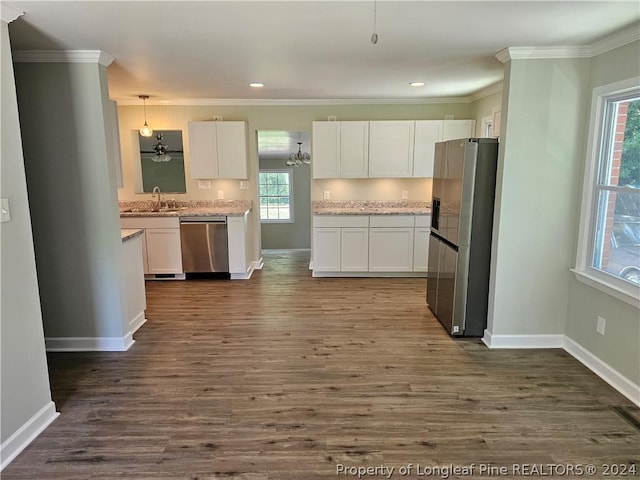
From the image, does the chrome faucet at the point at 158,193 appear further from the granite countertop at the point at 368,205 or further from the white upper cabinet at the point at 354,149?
the white upper cabinet at the point at 354,149

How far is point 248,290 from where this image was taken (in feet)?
16.2

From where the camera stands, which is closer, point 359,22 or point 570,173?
point 359,22

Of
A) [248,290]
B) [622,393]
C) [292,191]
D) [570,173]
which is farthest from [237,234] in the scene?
[292,191]

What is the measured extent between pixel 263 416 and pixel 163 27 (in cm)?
245

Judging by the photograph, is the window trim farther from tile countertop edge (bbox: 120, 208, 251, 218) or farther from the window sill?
tile countertop edge (bbox: 120, 208, 251, 218)

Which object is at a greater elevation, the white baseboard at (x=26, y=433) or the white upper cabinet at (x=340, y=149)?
the white upper cabinet at (x=340, y=149)

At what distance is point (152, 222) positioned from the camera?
17.0 ft

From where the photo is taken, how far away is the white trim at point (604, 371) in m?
2.57

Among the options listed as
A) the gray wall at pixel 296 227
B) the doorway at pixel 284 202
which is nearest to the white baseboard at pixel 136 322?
the doorway at pixel 284 202

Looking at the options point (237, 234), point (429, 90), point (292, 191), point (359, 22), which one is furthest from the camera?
point (292, 191)

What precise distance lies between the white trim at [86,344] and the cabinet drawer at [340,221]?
2754 millimetres

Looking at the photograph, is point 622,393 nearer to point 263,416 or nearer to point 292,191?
point 263,416

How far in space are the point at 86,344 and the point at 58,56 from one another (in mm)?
2239

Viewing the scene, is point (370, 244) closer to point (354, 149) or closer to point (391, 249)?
point (391, 249)
